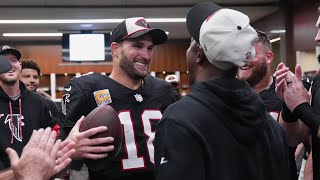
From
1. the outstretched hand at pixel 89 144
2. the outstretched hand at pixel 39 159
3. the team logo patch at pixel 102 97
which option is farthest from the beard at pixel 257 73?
the outstretched hand at pixel 39 159

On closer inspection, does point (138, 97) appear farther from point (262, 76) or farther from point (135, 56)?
point (262, 76)

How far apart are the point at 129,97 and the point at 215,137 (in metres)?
1.44

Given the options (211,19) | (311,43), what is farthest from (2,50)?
(311,43)

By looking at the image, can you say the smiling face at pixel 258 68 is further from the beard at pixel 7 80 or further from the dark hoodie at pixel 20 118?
the beard at pixel 7 80

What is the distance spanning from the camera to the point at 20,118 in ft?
13.5

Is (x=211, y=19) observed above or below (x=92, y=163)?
above

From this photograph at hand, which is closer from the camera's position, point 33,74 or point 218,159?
point 218,159

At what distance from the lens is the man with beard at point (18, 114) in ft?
13.2

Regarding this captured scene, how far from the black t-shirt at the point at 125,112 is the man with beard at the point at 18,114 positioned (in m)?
1.29

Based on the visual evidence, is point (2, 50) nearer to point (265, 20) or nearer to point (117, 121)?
point (117, 121)

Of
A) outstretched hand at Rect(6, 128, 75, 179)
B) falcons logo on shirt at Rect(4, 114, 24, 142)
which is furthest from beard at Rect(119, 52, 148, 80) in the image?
falcons logo on shirt at Rect(4, 114, 24, 142)

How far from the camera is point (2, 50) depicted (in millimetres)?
4637

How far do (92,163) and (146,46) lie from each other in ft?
3.14

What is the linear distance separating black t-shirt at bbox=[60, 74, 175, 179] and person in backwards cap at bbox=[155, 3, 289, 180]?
47.3 inches
